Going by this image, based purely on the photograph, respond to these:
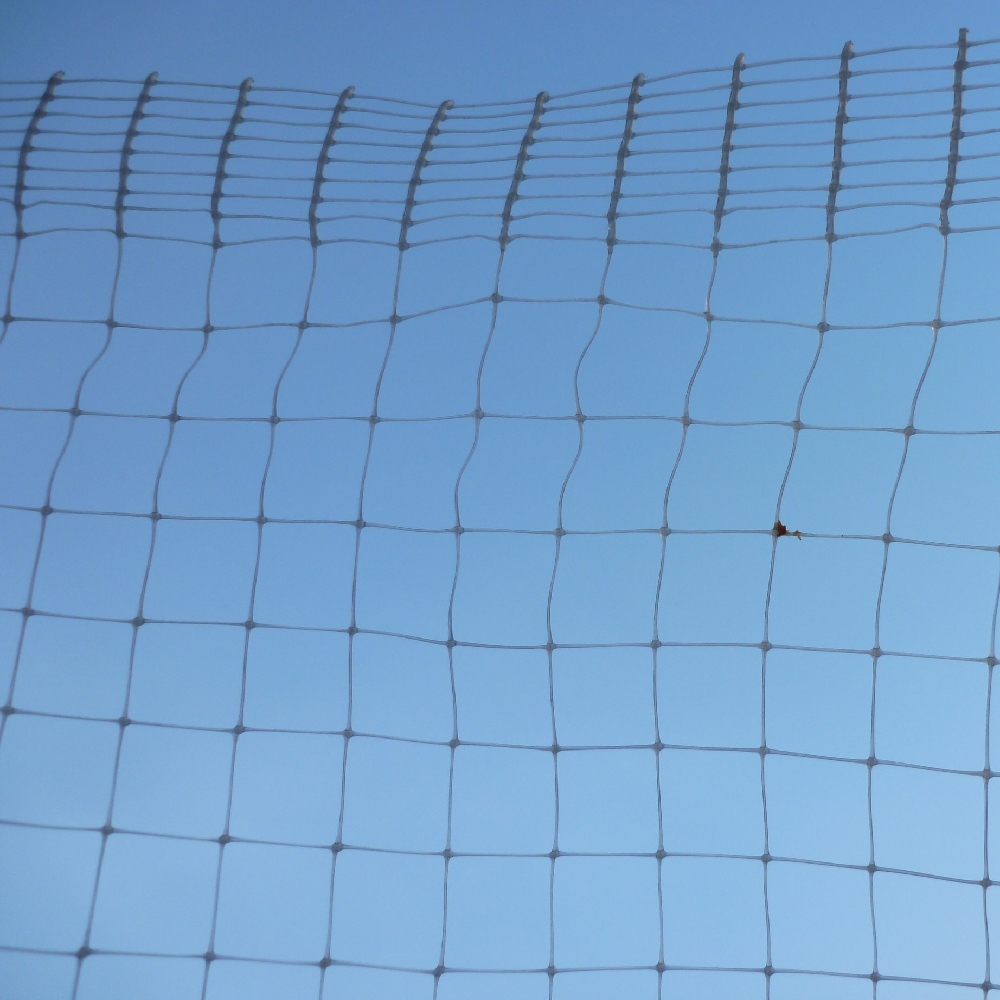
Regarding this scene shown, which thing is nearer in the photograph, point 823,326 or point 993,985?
point 993,985

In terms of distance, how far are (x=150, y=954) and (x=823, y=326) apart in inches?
80.6

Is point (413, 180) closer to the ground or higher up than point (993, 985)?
higher up

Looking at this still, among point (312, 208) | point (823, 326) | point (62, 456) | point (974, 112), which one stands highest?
point (974, 112)

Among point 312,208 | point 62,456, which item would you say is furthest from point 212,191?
point 62,456

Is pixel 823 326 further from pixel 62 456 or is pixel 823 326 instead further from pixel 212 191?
pixel 62 456

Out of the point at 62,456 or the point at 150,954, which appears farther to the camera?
the point at 62,456

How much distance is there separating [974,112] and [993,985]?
Answer: 1885mm

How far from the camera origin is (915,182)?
103 inches

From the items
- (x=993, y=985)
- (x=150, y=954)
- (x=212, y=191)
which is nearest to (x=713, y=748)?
(x=993, y=985)

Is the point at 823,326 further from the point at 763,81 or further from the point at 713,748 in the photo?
the point at 713,748

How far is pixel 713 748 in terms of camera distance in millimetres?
2623

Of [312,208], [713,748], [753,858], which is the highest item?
[312,208]

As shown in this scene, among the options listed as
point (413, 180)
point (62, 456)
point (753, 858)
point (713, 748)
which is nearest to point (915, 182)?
point (413, 180)

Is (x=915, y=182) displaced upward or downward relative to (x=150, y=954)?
upward
